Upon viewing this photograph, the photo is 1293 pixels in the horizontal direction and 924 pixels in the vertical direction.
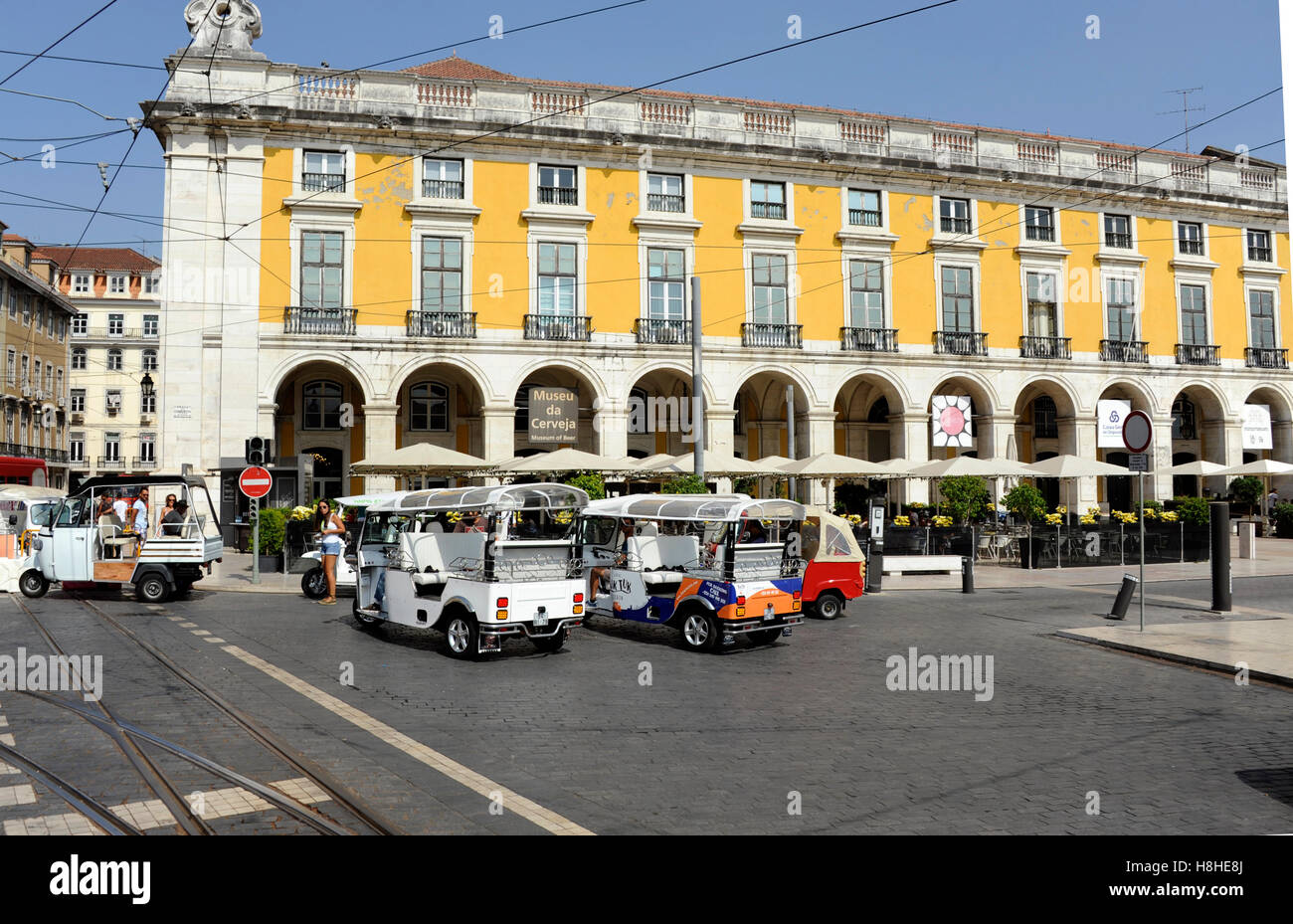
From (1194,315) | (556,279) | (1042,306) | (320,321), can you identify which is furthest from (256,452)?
(1194,315)

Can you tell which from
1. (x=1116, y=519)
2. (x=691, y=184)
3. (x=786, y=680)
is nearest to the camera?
(x=786, y=680)

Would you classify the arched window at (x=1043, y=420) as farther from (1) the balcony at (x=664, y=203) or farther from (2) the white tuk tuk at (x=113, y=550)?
(2) the white tuk tuk at (x=113, y=550)

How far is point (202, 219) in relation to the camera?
28953 millimetres

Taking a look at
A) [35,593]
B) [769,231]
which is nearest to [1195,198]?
[769,231]

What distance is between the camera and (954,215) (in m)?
36.0

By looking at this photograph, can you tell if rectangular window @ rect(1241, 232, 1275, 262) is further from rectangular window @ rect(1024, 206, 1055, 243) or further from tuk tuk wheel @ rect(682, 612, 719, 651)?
tuk tuk wheel @ rect(682, 612, 719, 651)

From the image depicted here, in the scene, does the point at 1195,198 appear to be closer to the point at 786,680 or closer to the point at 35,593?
the point at 786,680

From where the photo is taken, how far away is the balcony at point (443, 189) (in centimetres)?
3097

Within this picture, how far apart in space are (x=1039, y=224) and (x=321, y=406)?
92.0ft

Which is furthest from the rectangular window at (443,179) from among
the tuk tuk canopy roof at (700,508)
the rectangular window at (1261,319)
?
the rectangular window at (1261,319)

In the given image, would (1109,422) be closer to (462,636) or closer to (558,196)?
(558,196)

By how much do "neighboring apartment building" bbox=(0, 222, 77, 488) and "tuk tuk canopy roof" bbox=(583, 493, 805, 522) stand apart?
36.7m

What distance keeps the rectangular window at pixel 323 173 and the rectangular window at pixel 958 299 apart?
865 inches

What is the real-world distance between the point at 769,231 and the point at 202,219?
18648mm
